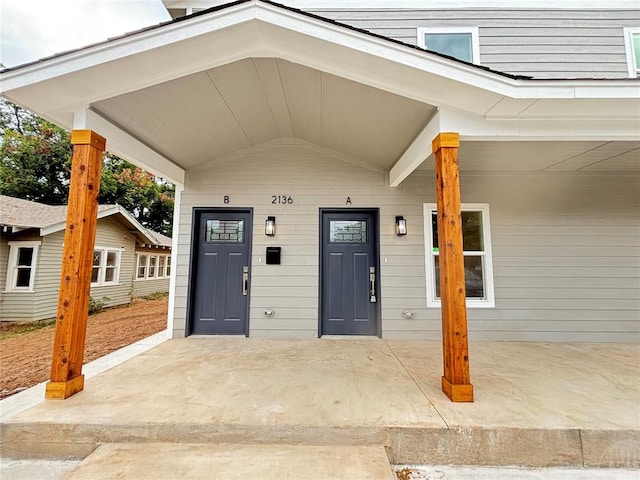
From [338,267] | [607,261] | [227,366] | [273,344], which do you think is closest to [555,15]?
[607,261]

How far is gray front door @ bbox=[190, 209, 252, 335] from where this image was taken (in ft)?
14.7

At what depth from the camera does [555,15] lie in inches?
179

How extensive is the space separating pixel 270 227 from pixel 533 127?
326 cm

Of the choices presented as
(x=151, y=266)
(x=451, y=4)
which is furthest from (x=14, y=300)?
(x=451, y=4)

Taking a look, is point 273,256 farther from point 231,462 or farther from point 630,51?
point 630,51

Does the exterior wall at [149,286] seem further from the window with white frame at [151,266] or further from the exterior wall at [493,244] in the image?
the exterior wall at [493,244]

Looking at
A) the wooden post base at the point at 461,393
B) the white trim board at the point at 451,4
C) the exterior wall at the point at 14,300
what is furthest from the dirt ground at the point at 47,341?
the white trim board at the point at 451,4

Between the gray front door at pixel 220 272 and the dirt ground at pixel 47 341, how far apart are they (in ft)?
4.39

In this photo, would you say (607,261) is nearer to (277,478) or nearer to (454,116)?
(454,116)

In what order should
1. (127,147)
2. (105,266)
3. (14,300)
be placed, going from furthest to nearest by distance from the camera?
(105,266)
(14,300)
(127,147)

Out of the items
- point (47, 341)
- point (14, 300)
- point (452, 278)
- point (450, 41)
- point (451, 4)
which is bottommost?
point (47, 341)

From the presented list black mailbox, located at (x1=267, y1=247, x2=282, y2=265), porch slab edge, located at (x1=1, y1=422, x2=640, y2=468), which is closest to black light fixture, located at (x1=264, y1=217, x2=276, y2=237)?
black mailbox, located at (x1=267, y1=247, x2=282, y2=265)

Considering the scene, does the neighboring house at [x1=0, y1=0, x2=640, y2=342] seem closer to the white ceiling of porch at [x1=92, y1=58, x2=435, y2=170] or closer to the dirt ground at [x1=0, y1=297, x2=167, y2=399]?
the white ceiling of porch at [x1=92, y1=58, x2=435, y2=170]

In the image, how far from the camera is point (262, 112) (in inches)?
148
